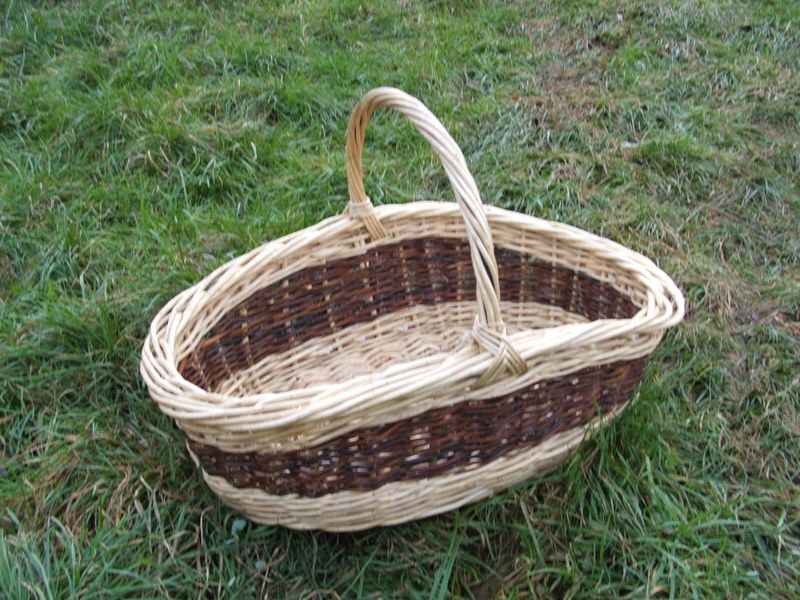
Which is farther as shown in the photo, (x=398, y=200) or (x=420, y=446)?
(x=398, y=200)

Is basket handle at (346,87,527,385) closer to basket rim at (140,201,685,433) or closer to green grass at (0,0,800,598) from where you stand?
basket rim at (140,201,685,433)

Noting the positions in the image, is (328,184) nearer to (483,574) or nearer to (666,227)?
(666,227)

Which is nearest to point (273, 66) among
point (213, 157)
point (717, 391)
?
point (213, 157)

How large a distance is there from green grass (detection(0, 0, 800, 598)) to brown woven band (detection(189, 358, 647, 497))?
0.15 m

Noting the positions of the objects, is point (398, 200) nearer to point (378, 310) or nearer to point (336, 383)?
point (378, 310)

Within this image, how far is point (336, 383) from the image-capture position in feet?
4.66

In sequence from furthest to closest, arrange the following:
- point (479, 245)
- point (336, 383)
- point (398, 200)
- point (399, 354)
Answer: point (398, 200) → point (399, 354) → point (336, 383) → point (479, 245)

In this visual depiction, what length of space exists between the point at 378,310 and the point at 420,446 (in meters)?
0.71

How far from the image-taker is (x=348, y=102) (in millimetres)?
3029

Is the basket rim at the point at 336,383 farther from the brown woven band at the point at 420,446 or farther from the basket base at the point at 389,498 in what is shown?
the basket base at the point at 389,498

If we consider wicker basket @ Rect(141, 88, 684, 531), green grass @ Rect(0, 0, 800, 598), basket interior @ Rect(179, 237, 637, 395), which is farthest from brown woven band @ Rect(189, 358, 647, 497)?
basket interior @ Rect(179, 237, 637, 395)

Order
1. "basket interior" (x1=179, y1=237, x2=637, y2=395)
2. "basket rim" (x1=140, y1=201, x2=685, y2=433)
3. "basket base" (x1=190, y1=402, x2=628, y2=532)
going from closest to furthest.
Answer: "basket rim" (x1=140, y1=201, x2=685, y2=433)
"basket base" (x1=190, y1=402, x2=628, y2=532)
"basket interior" (x1=179, y1=237, x2=637, y2=395)

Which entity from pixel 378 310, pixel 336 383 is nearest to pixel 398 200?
pixel 378 310

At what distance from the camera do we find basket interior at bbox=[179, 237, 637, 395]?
5.79ft
